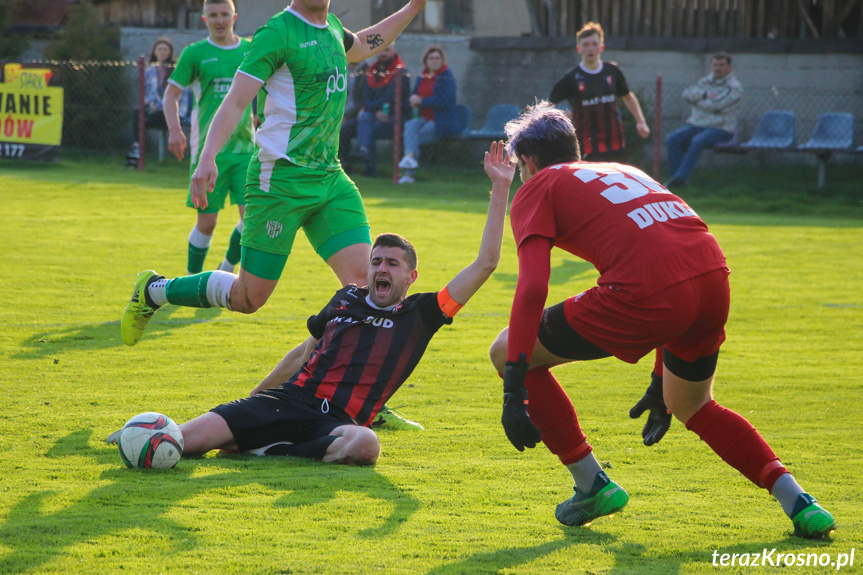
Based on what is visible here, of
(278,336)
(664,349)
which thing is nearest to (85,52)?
(278,336)

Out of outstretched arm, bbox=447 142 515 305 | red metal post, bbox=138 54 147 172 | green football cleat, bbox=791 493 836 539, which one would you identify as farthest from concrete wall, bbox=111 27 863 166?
green football cleat, bbox=791 493 836 539

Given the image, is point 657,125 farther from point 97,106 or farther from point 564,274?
point 97,106

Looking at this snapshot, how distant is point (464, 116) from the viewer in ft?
62.7

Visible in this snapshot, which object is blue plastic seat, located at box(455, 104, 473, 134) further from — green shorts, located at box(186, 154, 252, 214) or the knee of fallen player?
the knee of fallen player

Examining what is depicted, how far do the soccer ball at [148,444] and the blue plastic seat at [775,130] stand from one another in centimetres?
1524

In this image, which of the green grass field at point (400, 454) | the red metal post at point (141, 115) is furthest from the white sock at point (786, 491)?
the red metal post at point (141, 115)

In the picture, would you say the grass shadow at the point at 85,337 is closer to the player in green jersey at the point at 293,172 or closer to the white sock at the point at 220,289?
the player in green jersey at the point at 293,172

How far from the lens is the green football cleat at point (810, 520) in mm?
3736

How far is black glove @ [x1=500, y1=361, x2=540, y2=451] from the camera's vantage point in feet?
11.8

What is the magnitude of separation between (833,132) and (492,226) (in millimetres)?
14919

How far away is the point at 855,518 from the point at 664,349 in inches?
38.5

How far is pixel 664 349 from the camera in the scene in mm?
4027

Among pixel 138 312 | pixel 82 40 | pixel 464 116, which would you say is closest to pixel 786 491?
pixel 138 312

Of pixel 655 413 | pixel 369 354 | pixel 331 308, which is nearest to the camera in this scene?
pixel 655 413
